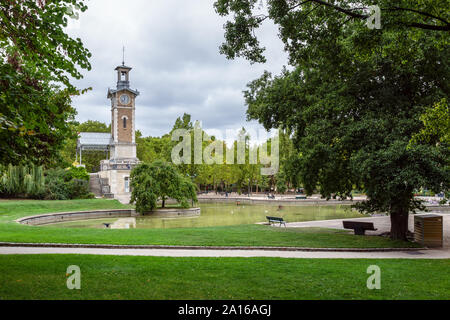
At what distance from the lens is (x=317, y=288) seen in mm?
7258

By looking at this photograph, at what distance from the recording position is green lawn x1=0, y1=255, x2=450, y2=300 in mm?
6723

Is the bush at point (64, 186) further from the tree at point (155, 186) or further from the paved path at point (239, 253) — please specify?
the paved path at point (239, 253)

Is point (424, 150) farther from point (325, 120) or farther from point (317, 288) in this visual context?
point (317, 288)

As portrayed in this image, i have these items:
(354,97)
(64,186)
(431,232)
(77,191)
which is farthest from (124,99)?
(431,232)

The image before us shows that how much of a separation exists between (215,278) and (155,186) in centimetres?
2425

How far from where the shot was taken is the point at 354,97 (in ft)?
48.1

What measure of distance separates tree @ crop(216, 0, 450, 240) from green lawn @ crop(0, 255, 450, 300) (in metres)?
3.52

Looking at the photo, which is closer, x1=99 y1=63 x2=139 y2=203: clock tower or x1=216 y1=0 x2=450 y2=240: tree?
x1=216 y1=0 x2=450 y2=240: tree

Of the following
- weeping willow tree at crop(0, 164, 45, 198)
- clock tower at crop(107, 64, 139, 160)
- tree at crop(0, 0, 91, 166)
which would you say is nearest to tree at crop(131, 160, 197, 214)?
weeping willow tree at crop(0, 164, 45, 198)

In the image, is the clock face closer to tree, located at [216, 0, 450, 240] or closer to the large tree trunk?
tree, located at [216, 0, 450, 240]

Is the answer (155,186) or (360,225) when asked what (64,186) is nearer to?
(155,186)

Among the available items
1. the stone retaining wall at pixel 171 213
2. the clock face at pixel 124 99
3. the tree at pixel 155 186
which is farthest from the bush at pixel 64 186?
the clock face at pixel 124 99

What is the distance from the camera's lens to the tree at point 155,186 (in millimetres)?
30906

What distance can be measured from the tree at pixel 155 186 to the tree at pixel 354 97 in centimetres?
1658
